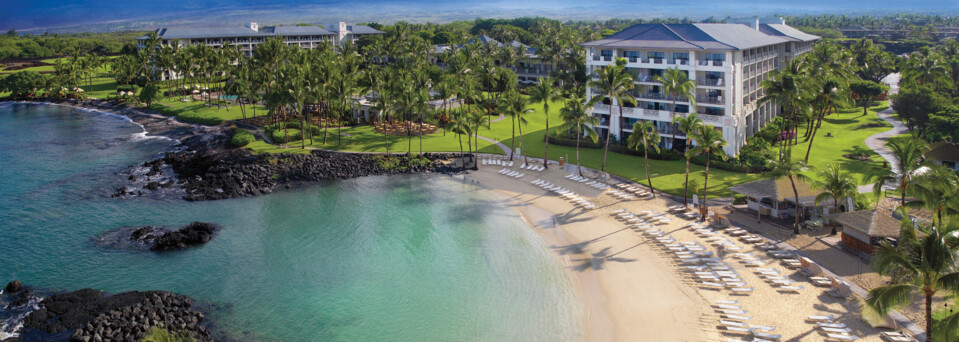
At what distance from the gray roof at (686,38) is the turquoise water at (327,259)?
86.3ft

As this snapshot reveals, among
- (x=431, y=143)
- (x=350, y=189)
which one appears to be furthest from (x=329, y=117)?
(x=350, y=189)

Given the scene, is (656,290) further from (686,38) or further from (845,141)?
(845,141)

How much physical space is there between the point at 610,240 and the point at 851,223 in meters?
15.3

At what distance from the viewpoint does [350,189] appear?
63.6 metres

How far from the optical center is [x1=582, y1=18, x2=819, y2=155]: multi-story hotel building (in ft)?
218

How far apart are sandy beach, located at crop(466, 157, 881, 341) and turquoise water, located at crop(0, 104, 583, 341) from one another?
5.57 ft

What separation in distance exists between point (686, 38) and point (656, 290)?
41.0 meters

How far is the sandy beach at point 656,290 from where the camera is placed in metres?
32.8

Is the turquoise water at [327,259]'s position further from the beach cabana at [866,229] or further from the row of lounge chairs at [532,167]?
the beach cabana at [866,229]

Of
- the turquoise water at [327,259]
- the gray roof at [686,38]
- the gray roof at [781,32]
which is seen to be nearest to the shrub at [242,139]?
the turquoise water at [327,259]

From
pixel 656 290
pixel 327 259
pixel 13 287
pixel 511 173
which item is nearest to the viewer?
pixel 656 290

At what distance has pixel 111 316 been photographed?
37125 millimetres

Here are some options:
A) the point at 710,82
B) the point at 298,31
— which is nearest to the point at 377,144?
the point at 710,82

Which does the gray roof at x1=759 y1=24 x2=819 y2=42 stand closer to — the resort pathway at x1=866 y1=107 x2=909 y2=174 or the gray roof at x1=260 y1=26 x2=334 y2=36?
the resort pathway at x1=866 y1=107 x2=909 y2=174
